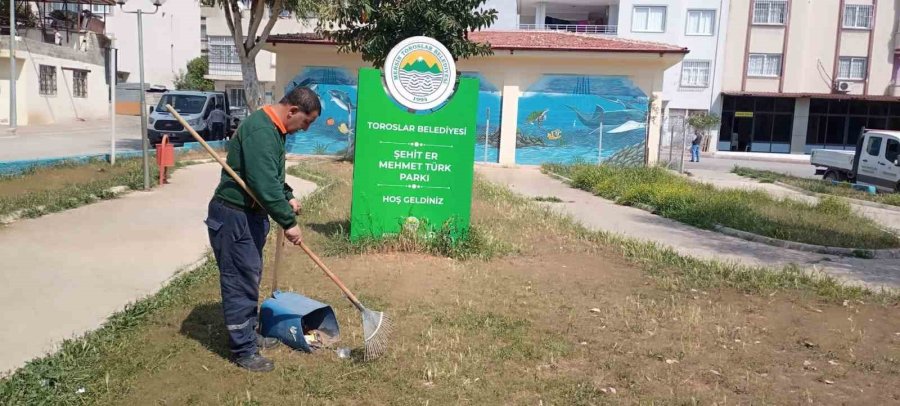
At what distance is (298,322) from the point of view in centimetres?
486

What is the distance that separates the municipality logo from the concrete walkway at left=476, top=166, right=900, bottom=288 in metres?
3.68

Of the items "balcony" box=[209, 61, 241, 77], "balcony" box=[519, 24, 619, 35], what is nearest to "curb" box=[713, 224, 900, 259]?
"balcony" box=[519, 24, 619, 35]

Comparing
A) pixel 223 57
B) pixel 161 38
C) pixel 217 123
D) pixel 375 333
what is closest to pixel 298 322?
pixel 375 333

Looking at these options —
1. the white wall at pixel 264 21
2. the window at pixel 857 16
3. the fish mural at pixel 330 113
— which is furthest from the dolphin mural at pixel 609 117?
the white wall at pixel 264 21

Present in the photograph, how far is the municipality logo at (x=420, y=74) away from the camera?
7.75 metres

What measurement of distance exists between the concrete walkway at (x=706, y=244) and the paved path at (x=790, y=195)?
4092 millimetres

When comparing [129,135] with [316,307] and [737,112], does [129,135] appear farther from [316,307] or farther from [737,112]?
[737,112]

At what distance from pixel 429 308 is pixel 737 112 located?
4154 centimetres

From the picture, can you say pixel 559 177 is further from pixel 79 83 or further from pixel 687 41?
pixel 79 83

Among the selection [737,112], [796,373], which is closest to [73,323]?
[796,373]

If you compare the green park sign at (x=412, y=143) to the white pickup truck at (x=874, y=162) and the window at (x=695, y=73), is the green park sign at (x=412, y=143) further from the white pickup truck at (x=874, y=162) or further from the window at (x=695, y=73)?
the window at (x=695, y=73)

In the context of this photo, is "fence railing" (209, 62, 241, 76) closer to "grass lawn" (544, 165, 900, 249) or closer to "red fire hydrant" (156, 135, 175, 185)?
"grass lawn" (544, 165, 900, 249)

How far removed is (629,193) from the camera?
14234 millimetres

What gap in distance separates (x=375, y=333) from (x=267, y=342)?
0.79 m
